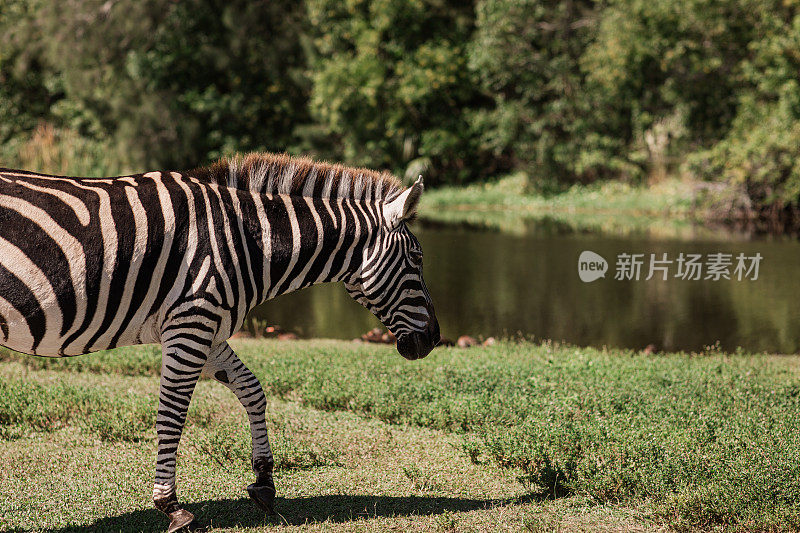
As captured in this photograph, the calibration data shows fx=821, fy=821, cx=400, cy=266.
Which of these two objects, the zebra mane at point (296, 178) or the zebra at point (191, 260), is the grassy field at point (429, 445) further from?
the zebra mane at point (296, 178)

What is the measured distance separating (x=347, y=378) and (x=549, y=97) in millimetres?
25253

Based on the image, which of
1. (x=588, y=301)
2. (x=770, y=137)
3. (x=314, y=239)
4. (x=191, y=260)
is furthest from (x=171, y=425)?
(x=770, y=137)

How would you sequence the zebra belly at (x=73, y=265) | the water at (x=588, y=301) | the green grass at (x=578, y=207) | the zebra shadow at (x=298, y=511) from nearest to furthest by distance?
the zebra belly at (x=73, y=265), the zebra shadow at (x=298, y=511), the water at (x=588, y=301), the green grass at (x=578, y=207)

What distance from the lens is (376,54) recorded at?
29.9 m

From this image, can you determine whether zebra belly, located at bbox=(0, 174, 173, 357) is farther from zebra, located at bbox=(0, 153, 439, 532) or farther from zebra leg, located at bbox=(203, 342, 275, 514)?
zebra leg, located at bbox=(203, 342, 275, 514)

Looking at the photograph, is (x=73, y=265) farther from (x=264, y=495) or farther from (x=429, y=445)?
(x=429, y=445)

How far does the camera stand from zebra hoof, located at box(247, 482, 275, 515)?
15.4 ft

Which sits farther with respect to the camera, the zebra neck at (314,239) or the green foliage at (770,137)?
the green foliage at (770,137)

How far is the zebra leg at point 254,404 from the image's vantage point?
15.5ft

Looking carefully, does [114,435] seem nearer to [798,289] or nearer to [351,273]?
[351,273]

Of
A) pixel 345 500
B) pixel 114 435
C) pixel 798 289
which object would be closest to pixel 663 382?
pixel 345 500

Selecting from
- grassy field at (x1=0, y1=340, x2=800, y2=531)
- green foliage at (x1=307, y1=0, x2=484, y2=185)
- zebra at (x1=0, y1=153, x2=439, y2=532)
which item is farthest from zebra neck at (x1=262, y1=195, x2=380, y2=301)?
green foliage at (x1=307, y1=0, x2=484, y2=185)

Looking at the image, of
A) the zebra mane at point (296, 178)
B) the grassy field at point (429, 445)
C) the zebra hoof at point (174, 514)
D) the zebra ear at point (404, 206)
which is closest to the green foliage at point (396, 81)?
the grassy field at point (429, 445)

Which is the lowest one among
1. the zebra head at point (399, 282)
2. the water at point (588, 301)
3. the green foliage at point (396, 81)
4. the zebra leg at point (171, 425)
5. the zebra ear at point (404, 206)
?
the water at point (588, 301)
